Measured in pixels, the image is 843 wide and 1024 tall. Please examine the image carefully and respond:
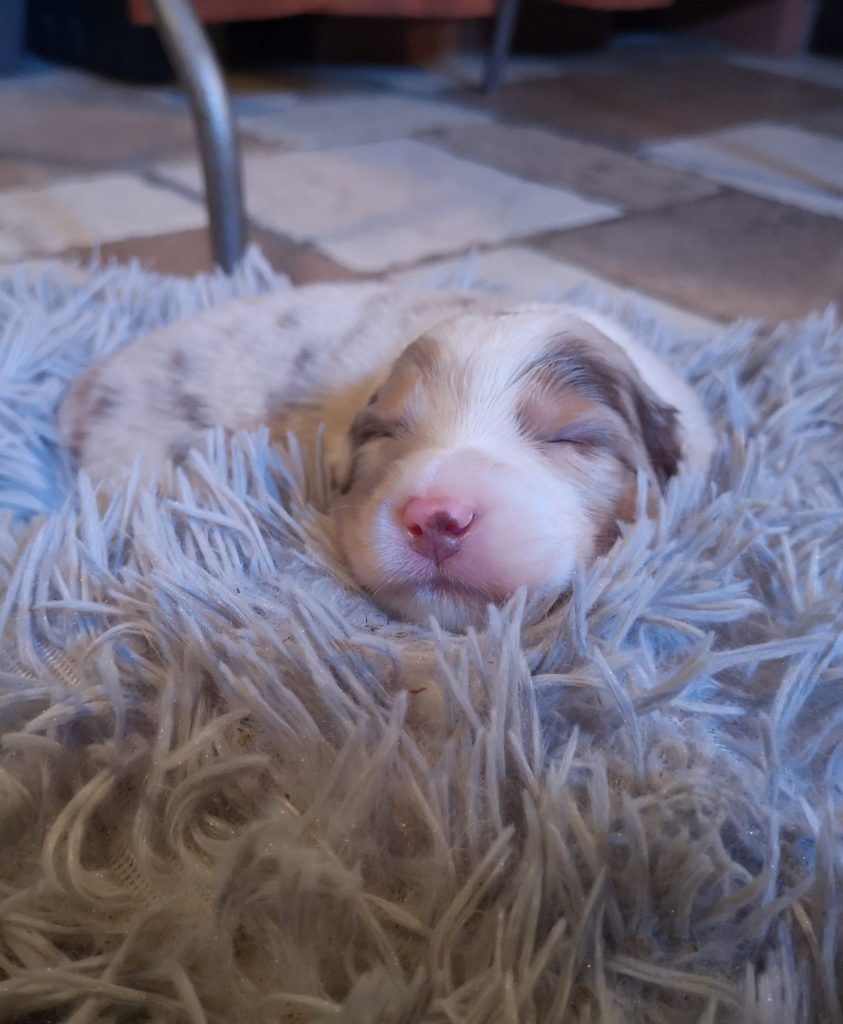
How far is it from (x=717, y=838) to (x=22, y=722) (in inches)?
22.5

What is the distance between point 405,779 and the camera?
0.76 m

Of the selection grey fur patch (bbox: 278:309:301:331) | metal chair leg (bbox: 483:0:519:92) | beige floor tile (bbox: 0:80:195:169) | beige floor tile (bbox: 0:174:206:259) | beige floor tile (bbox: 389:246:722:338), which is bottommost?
beige floor tile (bbox: 0:174:206:259)

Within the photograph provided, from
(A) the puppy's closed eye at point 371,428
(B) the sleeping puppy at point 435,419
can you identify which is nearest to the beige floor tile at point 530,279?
(B) the sleeping puppy at point 435,419

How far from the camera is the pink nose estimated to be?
0.88 metres

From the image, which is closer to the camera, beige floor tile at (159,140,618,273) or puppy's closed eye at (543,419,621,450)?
puppy's closed eye at (543,419,621,450)

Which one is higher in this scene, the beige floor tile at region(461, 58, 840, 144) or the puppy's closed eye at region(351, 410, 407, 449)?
the beige floor tile at region(461, 58, 840, 144)

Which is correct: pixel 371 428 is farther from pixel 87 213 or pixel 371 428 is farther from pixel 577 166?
pixel 577 166

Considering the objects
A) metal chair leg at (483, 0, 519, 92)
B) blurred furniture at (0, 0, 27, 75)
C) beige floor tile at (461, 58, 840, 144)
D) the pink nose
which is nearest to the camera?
the pink nose

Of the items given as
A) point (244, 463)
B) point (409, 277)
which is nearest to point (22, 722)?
point (244, 463)

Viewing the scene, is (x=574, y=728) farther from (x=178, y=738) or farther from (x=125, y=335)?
(x=125, y=335)

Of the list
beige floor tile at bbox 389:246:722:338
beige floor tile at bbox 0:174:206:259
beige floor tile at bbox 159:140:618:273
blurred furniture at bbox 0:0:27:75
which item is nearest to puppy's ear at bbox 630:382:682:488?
beige floor tile at bbox 389:246:722:338

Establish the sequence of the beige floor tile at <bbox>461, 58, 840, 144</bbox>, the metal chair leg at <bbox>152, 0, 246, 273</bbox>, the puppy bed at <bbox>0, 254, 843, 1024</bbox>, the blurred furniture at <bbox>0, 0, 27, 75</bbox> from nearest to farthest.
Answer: the puppy bed at <bbox>0, 254, 843, 1024</bbox> → the metal chair leg at <bbox>152, 0, 246, 273</bbox> → the beige floor tile at <bbox>461, 58, 840, 144</bbox> → the blurred furniture at <bbox>0, 0, 27, 75</bbox>

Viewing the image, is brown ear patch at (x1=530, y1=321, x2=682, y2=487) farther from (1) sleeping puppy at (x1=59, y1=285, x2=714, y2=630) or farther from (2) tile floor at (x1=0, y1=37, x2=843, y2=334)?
(2) tile floor at (x1=0, y1=37, x2=843, y2=334)

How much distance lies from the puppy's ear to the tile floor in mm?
788
